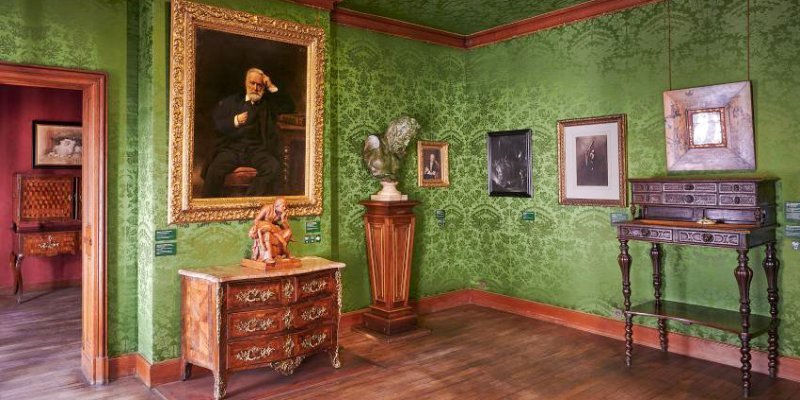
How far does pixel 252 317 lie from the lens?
4246 millimetres

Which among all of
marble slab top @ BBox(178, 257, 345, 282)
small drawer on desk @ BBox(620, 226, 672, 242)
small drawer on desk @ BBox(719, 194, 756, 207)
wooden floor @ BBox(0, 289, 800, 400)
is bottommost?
wooden floor @ BBox(0, 289, 800, 400)

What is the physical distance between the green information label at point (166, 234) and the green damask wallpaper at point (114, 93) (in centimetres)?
43

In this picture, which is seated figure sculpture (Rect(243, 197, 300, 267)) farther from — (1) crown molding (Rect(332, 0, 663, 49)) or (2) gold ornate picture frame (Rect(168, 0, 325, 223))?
(1) crown molding (Rect(332, 0, 663, 49))

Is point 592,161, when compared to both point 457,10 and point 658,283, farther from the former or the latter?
point 457,10

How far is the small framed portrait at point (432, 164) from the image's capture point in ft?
22.0

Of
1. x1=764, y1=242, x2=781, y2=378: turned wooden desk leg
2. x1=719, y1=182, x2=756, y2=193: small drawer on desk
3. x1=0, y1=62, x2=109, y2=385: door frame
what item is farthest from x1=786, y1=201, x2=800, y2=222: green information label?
x1=0, y1=62, x2=109, y2=385: door frame

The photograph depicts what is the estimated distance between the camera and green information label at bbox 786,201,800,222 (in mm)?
4480

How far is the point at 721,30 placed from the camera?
4.91 m

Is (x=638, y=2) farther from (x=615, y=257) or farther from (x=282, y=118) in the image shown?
(x=282, y=118)

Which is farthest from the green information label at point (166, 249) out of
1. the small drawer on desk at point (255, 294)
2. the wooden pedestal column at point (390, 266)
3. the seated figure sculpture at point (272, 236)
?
the wooden pedestal column at point (390, 266)

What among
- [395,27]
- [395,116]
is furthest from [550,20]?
[395,116]

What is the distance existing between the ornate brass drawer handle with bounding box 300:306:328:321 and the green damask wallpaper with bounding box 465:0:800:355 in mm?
2860

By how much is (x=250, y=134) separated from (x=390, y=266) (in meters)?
1.96

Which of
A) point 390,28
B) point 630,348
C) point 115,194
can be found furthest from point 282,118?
point 630,348
